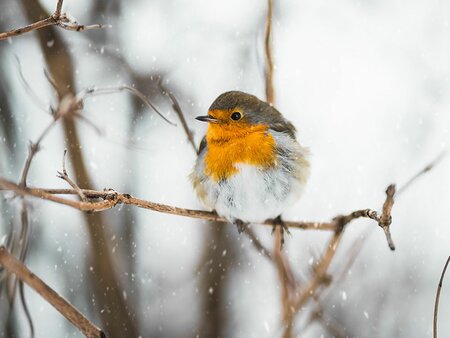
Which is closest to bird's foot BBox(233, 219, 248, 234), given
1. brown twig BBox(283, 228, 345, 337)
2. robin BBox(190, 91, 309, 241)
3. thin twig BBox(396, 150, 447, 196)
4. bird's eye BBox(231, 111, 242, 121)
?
robin BBox(190, 91, 309, 241)

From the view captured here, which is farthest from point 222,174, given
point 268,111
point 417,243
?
point 417,243

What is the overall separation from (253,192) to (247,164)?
0.42ft

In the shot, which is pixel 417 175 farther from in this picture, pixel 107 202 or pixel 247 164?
→ pixel 247 164

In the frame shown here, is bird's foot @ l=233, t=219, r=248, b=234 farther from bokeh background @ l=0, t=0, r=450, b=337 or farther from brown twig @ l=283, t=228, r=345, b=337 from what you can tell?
brown twig @ l=283, t=228, r=345, b=337

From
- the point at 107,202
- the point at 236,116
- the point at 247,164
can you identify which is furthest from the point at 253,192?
the point at 107,202

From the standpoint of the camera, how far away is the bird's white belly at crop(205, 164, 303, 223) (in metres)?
2.59

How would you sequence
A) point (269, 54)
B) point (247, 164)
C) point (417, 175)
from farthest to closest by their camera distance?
point (247, 164) → point (269, 54) → point (417, 175)

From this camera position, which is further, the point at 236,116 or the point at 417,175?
the point at 236,116

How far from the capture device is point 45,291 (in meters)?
1.27

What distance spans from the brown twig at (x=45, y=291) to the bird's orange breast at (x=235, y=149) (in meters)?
1.39

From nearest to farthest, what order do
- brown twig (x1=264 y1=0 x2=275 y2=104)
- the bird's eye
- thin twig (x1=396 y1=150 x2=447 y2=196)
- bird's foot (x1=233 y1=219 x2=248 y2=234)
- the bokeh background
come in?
thin twig (x1=396 y1=150 x2=447 y2=196), brown twig (x1=264 y1=0 x2=275 y2=104), the bird's eye, bird's foot (x1=233 y1=219 x2=248 y2=234), the bokeh background

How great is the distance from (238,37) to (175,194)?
1357 millimetres

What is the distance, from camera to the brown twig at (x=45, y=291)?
125 cm

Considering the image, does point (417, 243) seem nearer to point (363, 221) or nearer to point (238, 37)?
point (363, 221)
